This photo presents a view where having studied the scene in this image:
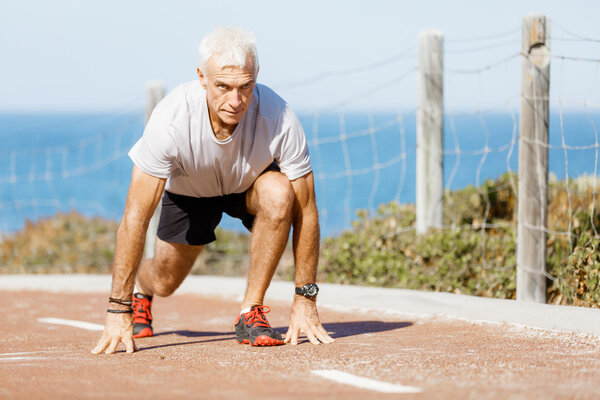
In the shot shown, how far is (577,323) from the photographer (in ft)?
18.6

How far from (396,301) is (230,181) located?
2.08m

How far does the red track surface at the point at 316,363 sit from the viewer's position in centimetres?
391

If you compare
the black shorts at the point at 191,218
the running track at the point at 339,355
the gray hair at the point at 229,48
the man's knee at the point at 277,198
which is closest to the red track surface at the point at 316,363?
the running track at the point at 339,355

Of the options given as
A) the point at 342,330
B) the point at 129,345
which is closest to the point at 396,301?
the point at 342,330

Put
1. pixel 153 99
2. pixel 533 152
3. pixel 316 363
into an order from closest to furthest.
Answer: pixel 316 363
pixel 533 152
pixel 153 99

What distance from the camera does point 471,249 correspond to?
7750 millimetres

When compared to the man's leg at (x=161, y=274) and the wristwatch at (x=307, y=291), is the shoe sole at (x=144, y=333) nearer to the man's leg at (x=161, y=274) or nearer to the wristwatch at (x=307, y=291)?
the man's leg at (x=161, y=274)

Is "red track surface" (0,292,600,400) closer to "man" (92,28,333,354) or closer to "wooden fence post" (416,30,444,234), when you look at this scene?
"man" (92,28,333,354)

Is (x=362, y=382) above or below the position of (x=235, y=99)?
below

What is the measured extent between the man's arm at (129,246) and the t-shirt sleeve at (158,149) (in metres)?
0.05

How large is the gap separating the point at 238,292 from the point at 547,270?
2.88 meters

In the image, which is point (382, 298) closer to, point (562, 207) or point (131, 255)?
point (562, 207)

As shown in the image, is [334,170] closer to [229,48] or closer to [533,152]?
[533,152]

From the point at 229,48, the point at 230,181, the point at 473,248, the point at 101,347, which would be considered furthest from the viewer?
the point at 473,248
